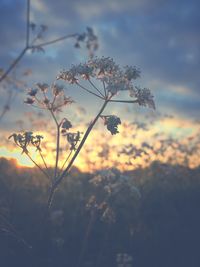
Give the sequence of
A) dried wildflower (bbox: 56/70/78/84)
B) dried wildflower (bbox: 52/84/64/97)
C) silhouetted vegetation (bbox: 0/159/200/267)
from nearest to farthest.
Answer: dried wildflower (bbox: 56/70/78/84) → dried wildflower (bbox: 52/84/64/97) → silhouetted vegetation (bbox: 0/159/200/267)

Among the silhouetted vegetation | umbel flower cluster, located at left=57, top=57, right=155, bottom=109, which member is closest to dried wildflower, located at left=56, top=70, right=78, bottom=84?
umbel flower cluster, located at left=57, top=57, right=155, bottom=109

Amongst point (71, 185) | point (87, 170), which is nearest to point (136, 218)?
point (71, 185)

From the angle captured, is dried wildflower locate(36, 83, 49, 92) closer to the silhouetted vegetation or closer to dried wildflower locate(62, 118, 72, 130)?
dried wildflower locate(62, 118, 72, 130)

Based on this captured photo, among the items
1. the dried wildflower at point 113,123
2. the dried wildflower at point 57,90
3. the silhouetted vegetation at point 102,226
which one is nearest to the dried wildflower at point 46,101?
the dried wildflower at point 57,90

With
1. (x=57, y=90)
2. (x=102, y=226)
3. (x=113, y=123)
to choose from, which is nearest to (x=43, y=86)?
(x=57, y=90)

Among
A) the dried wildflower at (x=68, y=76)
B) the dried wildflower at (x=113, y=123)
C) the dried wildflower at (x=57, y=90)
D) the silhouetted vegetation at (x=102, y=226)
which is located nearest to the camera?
the dried wildflower at (x=113, y=123)

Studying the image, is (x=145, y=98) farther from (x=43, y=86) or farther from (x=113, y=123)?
(x=43, y=86)

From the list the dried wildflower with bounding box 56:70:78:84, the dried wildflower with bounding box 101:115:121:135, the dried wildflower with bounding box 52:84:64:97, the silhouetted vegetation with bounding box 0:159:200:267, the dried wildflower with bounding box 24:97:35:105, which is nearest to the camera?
the dried wildflower with bounding box 101:115:121:135

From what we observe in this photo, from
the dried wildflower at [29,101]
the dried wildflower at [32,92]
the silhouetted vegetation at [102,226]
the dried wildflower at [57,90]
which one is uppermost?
the dried wildflower at [57,90]

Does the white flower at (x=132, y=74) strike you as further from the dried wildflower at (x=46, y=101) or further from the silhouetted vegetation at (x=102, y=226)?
the silhouetted vegetation at (x=102, y=226)

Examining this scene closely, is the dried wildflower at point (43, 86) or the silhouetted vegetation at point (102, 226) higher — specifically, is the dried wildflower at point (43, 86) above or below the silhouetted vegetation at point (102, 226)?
above
